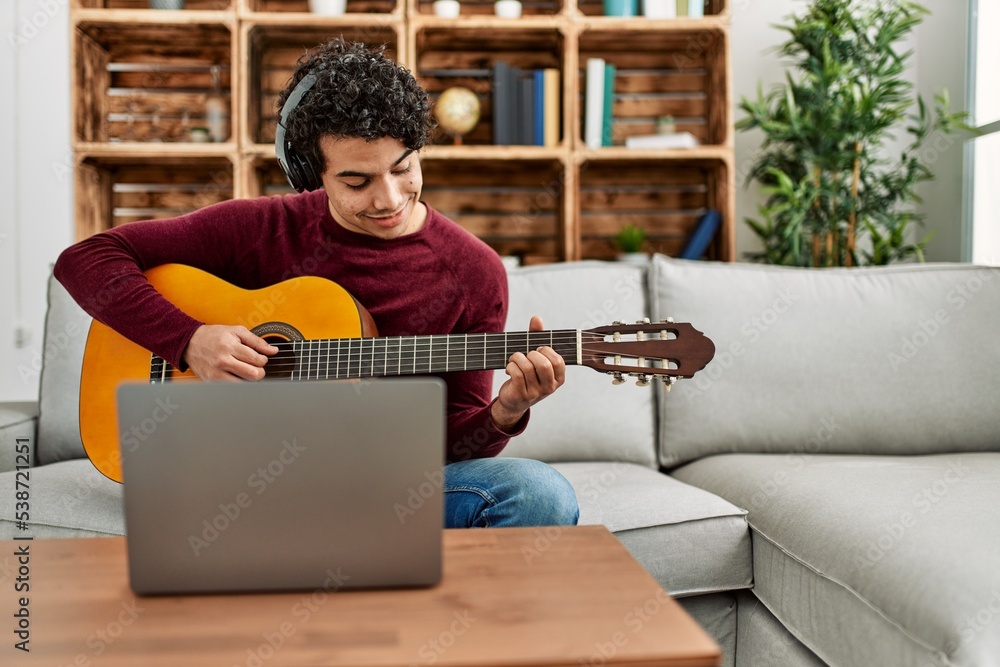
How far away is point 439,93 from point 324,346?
1.63 metres

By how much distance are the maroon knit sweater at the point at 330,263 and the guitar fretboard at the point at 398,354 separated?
0.52ft

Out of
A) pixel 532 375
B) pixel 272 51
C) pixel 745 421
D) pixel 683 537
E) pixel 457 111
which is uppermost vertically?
pixel 272 51

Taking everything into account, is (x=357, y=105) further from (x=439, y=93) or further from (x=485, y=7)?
(x=485, y=7)

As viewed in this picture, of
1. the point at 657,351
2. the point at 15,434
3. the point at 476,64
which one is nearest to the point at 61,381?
→ the point at 15,434

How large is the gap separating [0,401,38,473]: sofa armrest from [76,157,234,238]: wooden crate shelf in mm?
924

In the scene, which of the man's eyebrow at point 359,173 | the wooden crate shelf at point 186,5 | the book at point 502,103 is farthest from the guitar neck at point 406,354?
the wooden crate shelf at point 186,5

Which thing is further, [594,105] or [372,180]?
[594,105]

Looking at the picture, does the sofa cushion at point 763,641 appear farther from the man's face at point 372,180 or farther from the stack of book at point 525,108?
the stack of book at point 525,108

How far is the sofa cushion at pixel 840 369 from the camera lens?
71.1 inches

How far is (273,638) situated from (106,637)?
0.14 metres

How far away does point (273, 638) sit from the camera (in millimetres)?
659

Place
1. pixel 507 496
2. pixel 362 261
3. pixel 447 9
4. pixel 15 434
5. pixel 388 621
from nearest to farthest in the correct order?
pixel 388 621 → pixel 507 496 → pixel 362 261 → pixel 15 434 → pixel 447 9

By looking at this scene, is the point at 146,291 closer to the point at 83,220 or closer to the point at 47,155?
the point at 83,220

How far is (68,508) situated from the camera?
1335mm
